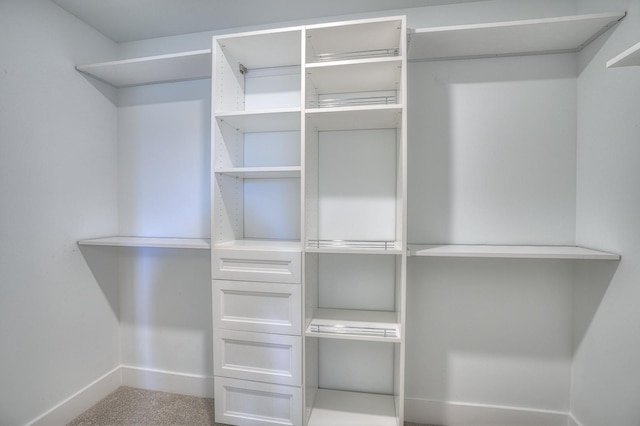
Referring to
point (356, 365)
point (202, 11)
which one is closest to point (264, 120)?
point (202, 11)

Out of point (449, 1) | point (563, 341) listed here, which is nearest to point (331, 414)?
point (563, 341)

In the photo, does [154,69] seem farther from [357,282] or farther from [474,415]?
[474,415]

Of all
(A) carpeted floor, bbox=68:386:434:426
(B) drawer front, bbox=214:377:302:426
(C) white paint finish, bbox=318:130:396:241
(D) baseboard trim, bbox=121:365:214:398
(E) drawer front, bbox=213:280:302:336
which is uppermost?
(C) white paint finish, bbox=318:130:396:241

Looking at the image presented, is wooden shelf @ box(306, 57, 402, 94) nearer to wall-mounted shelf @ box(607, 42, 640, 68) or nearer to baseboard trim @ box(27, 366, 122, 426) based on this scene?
wall-mounted shelf @ box(607, 42, 640, 68)

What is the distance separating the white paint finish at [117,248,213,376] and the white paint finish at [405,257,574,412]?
1.35 m

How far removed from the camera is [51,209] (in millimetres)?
1585

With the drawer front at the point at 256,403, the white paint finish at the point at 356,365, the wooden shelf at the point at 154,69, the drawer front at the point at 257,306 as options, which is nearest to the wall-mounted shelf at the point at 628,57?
the drawer front at the point at 257,306

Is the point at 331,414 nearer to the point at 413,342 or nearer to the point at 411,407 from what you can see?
the point at 411,407

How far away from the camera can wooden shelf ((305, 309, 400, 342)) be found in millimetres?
1372

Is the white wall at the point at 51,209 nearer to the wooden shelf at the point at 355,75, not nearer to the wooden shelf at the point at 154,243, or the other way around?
the wooden shelf at the point at 154,243

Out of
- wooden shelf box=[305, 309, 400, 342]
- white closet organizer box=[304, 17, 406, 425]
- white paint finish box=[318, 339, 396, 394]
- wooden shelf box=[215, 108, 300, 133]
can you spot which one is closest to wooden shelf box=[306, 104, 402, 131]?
white closet organizer box=[304, 17, 406, 425]

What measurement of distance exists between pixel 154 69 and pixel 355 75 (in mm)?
1235

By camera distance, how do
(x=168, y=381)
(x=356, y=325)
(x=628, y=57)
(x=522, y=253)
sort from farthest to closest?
(x=168, y=381) < (x=356, y=325) < (x=522, y=253) < (x=628, y=57)

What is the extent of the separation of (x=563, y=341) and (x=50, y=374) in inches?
113
